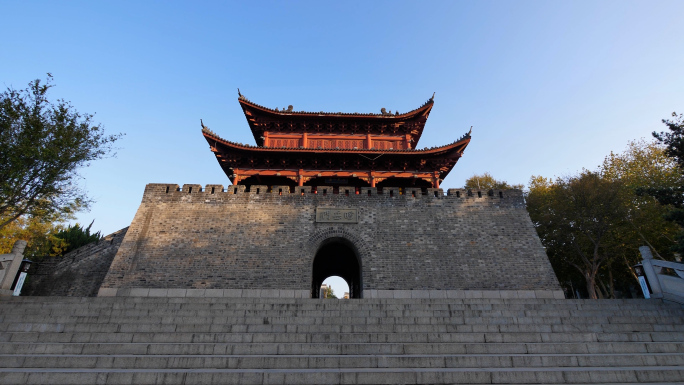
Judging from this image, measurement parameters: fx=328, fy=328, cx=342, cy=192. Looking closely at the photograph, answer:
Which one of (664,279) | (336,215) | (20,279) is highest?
(336,215)

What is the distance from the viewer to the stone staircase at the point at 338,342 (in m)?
3.99

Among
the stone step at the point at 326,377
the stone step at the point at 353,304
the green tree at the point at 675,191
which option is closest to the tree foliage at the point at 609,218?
the green tree at the point at 675,191

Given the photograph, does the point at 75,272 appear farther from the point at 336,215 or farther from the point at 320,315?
the point at 320,315

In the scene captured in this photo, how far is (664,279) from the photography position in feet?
26.0

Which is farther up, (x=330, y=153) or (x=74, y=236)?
(x=330, y=153)

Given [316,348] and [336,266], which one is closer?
[316,348]

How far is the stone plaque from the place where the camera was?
468 inches

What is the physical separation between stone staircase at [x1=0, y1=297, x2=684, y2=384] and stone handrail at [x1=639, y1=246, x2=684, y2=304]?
17.6 inches

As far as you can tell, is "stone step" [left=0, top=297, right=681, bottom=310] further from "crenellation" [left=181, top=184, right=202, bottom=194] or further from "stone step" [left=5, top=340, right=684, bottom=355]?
"crenellation" [left=181, top=184, right=202, bottom=194]

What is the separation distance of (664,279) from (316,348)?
8712 millimetres

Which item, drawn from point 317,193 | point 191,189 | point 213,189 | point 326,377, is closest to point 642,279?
point 326,377

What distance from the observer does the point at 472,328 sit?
5.87 metres

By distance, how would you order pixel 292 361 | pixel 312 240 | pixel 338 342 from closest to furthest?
pixel 292 361 < pixel 338 342 < pixel 312 240

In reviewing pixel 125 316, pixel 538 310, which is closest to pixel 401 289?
pixel 538 310
